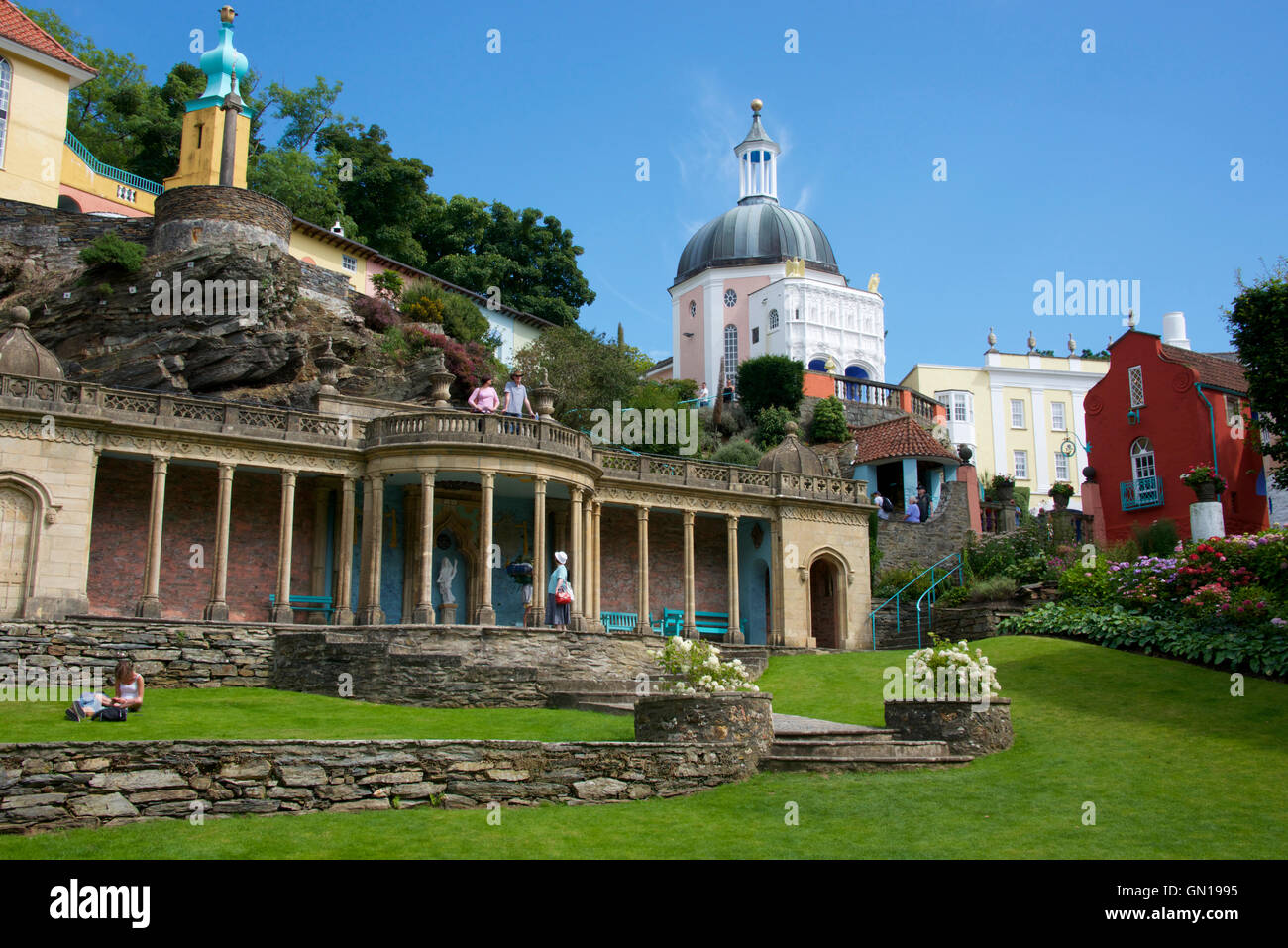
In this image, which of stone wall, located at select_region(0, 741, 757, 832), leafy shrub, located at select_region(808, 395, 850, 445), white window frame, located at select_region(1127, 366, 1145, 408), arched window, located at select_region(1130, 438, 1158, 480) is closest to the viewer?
stone wall, located at select_region(0, 741, 757, 832)

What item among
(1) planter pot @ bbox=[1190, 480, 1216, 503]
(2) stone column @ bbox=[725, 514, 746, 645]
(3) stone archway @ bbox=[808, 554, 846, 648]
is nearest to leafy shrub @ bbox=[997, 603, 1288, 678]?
(1) planter pot @ bbox=[1190, 480, 1216, 503]

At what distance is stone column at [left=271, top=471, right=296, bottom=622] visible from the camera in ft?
90.5

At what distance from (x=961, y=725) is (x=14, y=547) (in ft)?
63.6

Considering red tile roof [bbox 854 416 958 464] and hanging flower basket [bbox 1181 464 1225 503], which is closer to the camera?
hanging flower basket [bbox 1181 464 1225 503]

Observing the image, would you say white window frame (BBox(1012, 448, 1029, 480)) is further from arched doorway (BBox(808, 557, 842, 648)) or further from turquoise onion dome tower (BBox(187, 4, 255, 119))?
turquoise onion dome tower (BBox(187, 4, 255, 119))

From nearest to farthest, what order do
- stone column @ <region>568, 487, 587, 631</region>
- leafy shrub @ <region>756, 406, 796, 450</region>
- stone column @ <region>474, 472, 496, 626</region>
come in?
stone column @ <region>474, 472, 496, 626</region> < stone column @ <region>568, 487, 587, 631</region> < leafy shrub @ <region>756, 406, 796, 450</region>

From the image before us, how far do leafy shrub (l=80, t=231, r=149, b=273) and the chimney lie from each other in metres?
34.3

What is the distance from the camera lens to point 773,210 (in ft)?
219

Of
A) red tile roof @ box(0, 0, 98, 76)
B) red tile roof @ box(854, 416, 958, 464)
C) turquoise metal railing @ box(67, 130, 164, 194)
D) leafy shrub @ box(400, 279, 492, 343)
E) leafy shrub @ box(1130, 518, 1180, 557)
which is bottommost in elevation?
leafy shrub @ box(1130, 518, 1180, 557)

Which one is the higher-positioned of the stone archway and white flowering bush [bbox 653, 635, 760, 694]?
the stone archway

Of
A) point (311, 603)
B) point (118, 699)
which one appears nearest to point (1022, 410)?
point (311, 603)

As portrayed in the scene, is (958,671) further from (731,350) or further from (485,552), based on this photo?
(731,350)
